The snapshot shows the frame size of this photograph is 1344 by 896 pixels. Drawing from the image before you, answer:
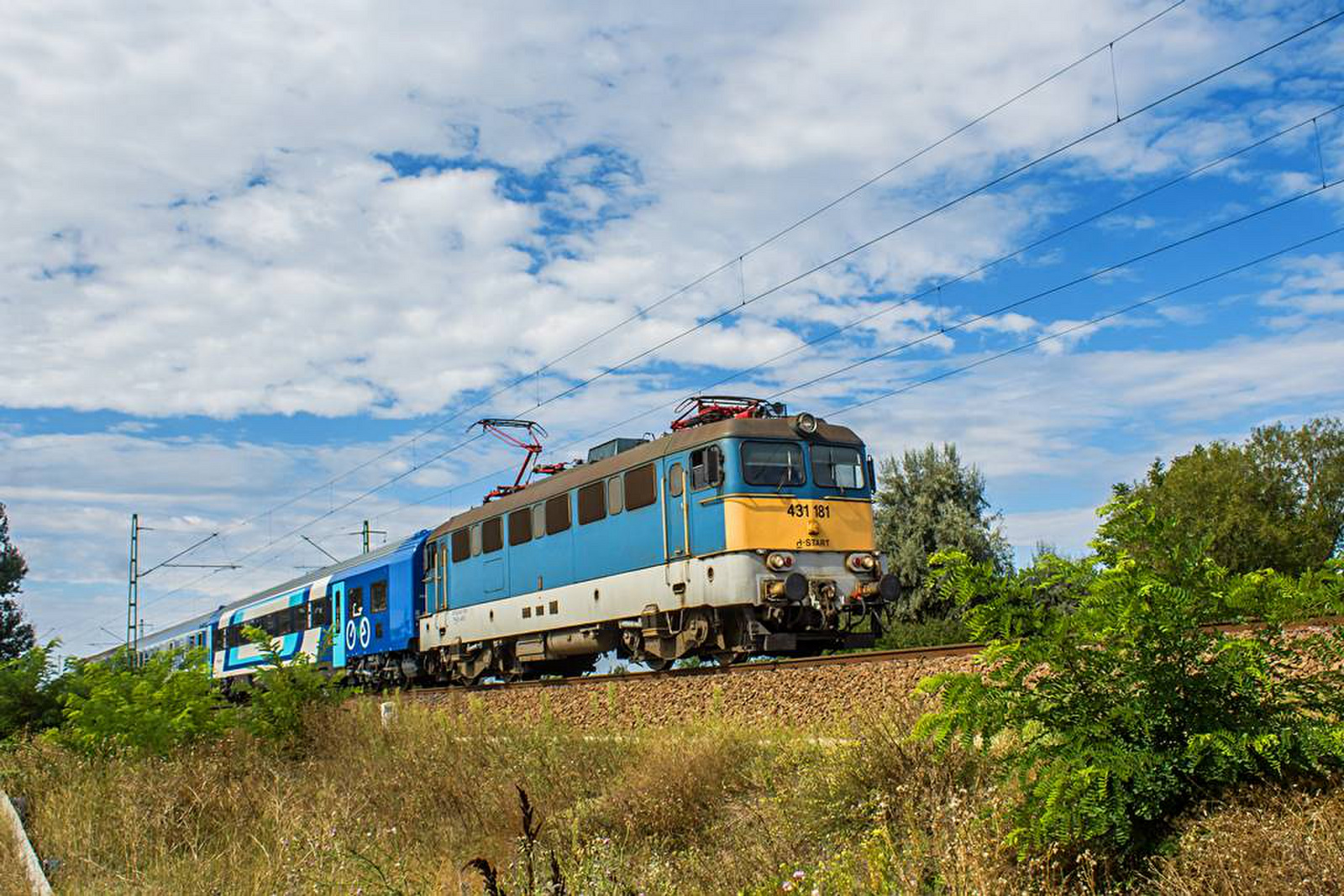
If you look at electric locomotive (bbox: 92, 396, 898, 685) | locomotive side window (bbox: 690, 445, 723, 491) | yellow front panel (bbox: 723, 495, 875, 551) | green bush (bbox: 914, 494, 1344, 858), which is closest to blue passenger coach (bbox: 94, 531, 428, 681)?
electric locomotive (bbox: 92, 396, 898, 685)

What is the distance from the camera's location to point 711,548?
48.1ft

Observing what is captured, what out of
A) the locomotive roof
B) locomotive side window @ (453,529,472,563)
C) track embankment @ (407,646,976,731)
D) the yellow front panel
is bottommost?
track embankment @ (407,646,976,731)

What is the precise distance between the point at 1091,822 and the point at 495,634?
52.7 feet

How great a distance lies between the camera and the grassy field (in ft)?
15.3

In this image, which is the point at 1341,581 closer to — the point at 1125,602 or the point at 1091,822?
the point at 1125,602

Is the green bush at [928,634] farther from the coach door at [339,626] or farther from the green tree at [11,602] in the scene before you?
the green tree at [11,602]

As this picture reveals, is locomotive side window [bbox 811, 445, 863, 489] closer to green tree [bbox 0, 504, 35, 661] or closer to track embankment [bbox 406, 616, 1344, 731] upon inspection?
track embankment [bbox 406, 616, 1344, 731]

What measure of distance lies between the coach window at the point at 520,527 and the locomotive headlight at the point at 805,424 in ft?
17.7

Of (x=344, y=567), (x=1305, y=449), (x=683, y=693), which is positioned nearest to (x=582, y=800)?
(x=683, y=693)

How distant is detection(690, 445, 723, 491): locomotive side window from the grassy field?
4975mm

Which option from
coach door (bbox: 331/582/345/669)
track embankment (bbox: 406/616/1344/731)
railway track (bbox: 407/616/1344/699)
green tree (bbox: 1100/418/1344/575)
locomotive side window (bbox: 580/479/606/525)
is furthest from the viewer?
green tree (bbox: 1100/418/1344/575)

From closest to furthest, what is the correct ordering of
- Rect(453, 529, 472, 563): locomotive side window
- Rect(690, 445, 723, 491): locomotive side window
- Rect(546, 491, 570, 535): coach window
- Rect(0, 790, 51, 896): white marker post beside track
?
Rect(0, 790, 51, 896): white marker post beside track
Rect(690, 445, 723, 491): locomotive side window
Rect(546, 491, 570, 535): coach window
Rect(453, 529, 472, 563): locomotive side window

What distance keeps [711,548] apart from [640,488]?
1.85 metres

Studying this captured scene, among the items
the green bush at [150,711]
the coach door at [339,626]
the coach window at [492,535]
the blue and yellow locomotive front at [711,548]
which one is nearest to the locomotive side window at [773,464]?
the blue and yellow locomotive front at [711,548]
